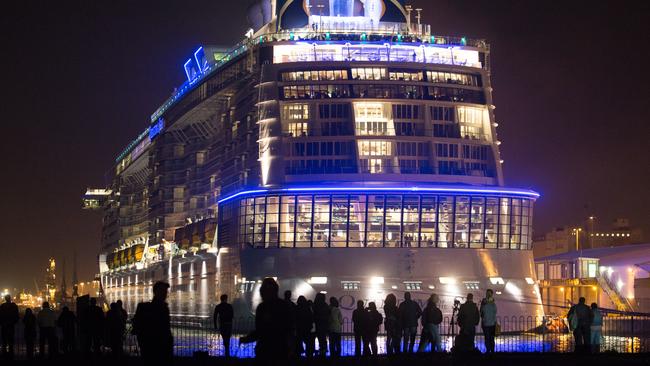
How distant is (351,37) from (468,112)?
9850 millimetres

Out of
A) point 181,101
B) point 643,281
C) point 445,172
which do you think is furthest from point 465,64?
point 181,101

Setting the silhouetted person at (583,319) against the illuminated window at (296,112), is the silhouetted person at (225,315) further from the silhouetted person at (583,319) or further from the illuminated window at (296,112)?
the illuminated window at (296,112)

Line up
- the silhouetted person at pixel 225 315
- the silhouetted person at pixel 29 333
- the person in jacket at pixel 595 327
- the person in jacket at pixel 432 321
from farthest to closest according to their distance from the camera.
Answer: the silhouetted person at pixel 29 333
the silhouetted person at pixel 225 315
the person in jacket at pixel 595 327
the person in jacket at pixel 432 321

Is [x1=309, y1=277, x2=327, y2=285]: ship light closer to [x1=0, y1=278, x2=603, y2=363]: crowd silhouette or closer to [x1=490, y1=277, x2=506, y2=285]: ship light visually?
[x1=490, y1=277, x2=506, y2=285]: ship light

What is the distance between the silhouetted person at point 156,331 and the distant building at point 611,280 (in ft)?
236

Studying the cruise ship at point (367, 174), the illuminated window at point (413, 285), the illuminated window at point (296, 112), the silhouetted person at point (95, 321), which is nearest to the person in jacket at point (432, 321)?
the silhouetted person at point (95, 321)

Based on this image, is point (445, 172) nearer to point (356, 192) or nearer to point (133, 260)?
point (356, 192)

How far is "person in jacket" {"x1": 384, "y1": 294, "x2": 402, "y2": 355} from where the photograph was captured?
3659 cm

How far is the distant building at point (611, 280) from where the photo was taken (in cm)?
9000

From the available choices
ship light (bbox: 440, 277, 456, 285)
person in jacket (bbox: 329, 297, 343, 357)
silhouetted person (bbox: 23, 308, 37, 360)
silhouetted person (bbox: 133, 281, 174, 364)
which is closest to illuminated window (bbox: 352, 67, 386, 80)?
ship light (bbox: 440, 277, 456, 285)

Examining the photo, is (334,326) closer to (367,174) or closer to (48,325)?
(48,325)

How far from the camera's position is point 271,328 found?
17.7m

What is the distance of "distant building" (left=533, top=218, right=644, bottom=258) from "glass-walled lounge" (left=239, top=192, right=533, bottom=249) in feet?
279

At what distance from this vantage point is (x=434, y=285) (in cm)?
7094
